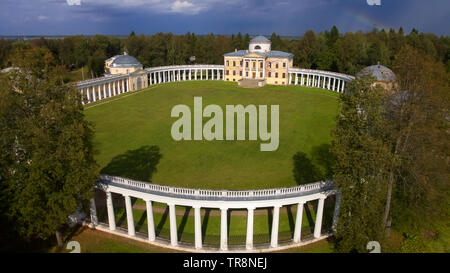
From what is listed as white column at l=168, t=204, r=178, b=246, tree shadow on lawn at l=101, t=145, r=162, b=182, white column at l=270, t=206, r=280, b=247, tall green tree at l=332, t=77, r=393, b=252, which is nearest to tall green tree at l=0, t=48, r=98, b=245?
white column at l=168, t=204, r=178, b=246

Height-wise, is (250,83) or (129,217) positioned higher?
(250,83)

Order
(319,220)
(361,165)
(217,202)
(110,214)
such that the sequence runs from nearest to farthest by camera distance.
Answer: (361,165) → (217,202) → (319,220) → (110,214)

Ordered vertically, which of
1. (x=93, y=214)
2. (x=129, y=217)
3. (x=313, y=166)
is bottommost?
(x=313, y=166)

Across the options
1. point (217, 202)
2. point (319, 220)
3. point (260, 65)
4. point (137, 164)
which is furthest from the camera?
point (260, 65)

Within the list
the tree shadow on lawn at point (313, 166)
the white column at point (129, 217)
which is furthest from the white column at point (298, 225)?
the white column at point (129, 217)

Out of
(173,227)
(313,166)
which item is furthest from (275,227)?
(313,166)

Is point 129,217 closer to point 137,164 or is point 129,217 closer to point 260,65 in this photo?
point 137,164
